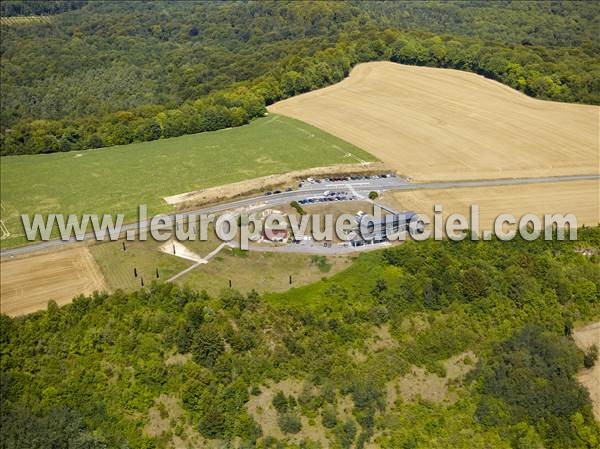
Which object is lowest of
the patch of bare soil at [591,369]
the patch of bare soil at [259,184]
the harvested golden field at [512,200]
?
the patch of bare soil at [591,369]

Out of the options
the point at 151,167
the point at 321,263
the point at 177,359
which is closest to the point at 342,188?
the point at 321,263

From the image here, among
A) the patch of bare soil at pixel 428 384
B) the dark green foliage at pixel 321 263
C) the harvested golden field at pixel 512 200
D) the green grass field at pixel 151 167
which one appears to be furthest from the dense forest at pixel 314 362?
the green grass field at pixel 151 167

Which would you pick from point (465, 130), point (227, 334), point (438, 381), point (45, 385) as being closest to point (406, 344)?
point (438, 381)

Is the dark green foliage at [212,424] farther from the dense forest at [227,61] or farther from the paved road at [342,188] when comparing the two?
the dense forest at [227,61]

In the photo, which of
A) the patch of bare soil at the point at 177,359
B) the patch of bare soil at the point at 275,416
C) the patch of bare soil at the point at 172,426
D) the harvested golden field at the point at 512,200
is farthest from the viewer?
the harvested golden field at the point at 512,200

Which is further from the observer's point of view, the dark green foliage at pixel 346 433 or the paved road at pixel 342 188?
the paved road at pixel 342 188

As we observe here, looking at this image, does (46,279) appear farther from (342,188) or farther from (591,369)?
(591,369)

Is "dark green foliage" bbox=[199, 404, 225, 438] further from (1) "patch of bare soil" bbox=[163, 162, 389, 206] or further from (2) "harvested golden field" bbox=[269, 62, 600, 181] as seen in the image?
(2) "harvested golden field" bbox=[269, 62, 600, 181]

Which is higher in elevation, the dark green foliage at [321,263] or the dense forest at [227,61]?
the dense forest at [227,61]
